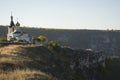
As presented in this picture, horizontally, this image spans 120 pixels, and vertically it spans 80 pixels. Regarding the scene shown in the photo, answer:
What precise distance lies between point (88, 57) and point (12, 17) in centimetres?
2405

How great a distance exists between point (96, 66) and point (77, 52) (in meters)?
15.8

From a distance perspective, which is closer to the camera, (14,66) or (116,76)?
(14,66)

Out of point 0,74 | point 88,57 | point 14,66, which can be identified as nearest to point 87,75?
point 88,57

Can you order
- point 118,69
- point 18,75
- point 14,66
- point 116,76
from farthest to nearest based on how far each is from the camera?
point 118,69
point 116,76
point 14,66
point 18,75

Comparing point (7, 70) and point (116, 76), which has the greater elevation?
point (7, 70)

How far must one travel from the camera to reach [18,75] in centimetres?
2120

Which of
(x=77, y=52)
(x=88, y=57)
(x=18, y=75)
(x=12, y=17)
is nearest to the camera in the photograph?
(x=18, y=75)

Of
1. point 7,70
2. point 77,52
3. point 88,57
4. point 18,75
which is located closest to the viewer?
point 18,75

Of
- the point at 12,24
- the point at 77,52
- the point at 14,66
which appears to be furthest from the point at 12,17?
the point at 14,66

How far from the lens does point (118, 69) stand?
455 ft

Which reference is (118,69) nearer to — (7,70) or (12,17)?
(12,17)

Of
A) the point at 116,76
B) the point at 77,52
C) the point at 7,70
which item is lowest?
the point at 116,76

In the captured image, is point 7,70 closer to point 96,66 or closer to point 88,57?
point 88,57

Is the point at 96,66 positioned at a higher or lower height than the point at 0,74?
lower
